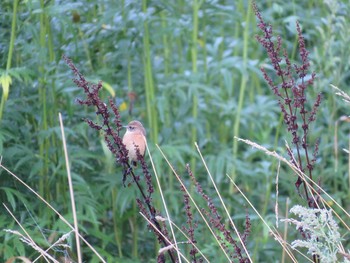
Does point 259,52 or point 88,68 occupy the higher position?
point 88,68

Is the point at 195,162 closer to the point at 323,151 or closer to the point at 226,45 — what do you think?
the point at 323,151

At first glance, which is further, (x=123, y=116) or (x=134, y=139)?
(x=123, y=116)

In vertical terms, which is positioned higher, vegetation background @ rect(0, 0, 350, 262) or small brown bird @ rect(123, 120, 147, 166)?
small brown bird @ rect(123, 120, 147, 166)

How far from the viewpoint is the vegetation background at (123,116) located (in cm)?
365

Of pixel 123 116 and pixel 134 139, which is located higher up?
pixel 134 139

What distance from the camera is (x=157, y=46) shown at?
478 cm

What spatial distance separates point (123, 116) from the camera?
4152 mm

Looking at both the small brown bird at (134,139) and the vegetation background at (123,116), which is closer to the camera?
the small brown bird at (134,139)

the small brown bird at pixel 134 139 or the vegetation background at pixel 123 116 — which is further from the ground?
the small brown bird at pixel 134 139

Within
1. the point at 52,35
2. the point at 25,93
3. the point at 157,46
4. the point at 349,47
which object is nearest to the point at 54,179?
the point at 25,93

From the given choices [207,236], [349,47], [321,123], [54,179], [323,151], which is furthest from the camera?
[321,123]

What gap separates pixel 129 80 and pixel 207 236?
0.91 meters

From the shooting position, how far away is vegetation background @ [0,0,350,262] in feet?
12.0

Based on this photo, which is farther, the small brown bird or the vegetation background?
the vegetation background
